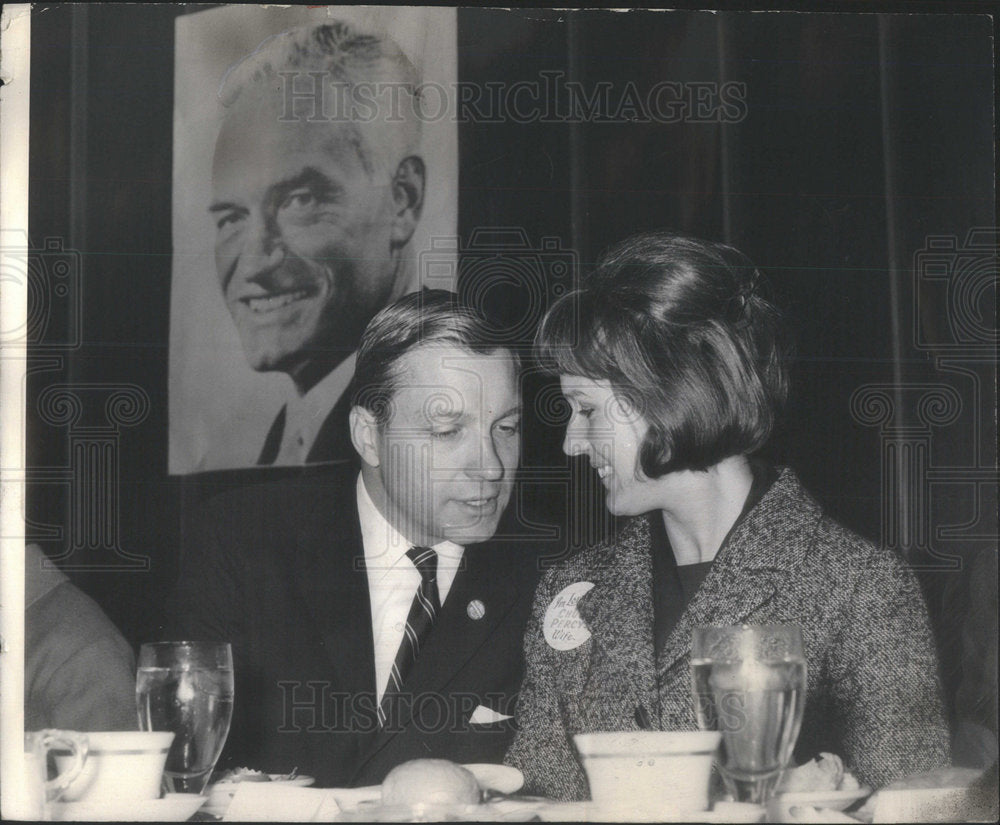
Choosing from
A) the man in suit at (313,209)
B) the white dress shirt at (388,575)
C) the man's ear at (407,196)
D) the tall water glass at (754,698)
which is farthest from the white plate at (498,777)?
the man's ear at (407,196)

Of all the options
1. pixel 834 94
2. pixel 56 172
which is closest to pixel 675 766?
pixel 834 94

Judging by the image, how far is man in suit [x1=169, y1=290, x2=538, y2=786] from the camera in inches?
51.5

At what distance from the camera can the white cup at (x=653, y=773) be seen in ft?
3.76

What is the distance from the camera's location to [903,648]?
130 centimetres

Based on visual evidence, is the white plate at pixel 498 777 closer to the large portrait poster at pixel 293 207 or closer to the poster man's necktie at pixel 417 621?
the poster man's necktie at pixel 417 621

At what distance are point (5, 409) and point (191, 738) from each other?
1.26 feet

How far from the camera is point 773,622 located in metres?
1.29

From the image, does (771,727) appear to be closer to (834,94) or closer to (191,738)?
(191,738)

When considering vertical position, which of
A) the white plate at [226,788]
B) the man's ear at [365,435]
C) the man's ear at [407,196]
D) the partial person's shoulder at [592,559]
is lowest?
the white plate at [226,788]

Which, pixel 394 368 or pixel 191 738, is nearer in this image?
pixel 191 738

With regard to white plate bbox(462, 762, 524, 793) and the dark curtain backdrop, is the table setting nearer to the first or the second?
white plate bbox(462, 762, 524, 793)

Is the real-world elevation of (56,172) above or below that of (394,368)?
above

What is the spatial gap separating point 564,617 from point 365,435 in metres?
0.26

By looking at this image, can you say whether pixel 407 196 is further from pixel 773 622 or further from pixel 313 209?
pixel 773 622
